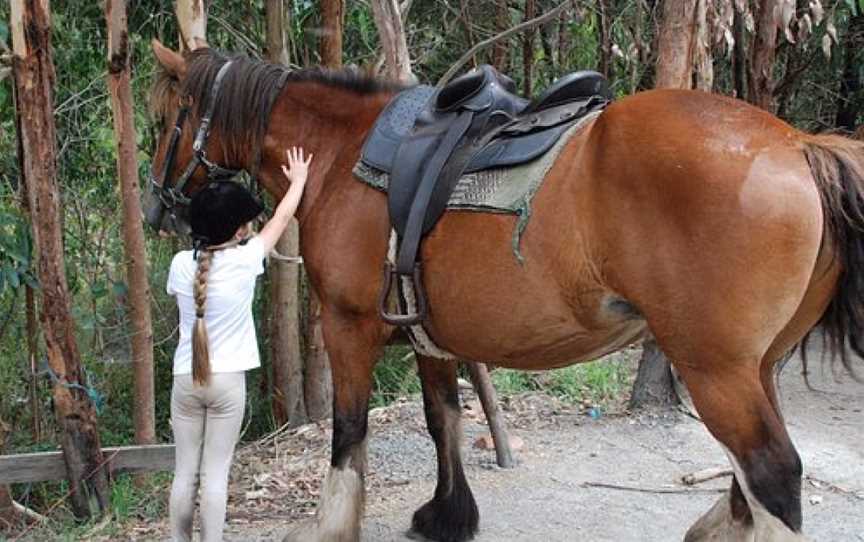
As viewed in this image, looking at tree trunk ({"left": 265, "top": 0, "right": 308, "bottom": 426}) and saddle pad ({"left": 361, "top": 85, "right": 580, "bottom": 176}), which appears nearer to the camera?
saddle pad ({"left": 361, "top": 85, "right": 580, "bottom": 176})

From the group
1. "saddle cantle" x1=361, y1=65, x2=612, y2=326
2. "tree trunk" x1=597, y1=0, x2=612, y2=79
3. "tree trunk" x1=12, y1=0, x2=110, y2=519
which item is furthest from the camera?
"tree trunk" x1=597, y1=0, x2=612, y2=79

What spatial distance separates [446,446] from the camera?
429cm

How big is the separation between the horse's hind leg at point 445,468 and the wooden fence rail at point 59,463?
1.37m

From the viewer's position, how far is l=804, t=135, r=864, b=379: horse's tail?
2.86m

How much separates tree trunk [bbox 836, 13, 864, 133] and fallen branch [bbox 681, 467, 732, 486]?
6008 millimetres

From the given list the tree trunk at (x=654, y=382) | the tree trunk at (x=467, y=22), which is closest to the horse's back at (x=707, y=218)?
the tree trunk at (x=654, y=382)

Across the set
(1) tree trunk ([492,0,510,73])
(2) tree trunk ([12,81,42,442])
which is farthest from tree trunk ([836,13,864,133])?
(2) tree trunk ([12,81,42,442])

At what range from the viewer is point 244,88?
3.94 m

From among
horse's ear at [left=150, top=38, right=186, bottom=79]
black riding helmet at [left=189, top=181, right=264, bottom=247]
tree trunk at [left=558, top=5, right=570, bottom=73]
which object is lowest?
black riding helmet at [left=189, top=181, right=264, bottom=247]

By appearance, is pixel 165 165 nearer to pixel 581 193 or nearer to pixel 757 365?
pixel 581 193

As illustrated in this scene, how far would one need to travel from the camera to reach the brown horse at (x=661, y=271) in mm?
2840

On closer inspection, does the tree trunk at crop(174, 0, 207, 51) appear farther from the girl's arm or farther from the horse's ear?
the girl's arm

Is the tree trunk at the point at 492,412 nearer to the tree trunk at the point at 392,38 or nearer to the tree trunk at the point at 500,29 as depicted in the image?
the tree trunk at the point at 392,38

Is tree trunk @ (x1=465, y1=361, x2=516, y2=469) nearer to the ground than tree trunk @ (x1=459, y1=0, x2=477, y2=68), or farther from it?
nearer to the ground
